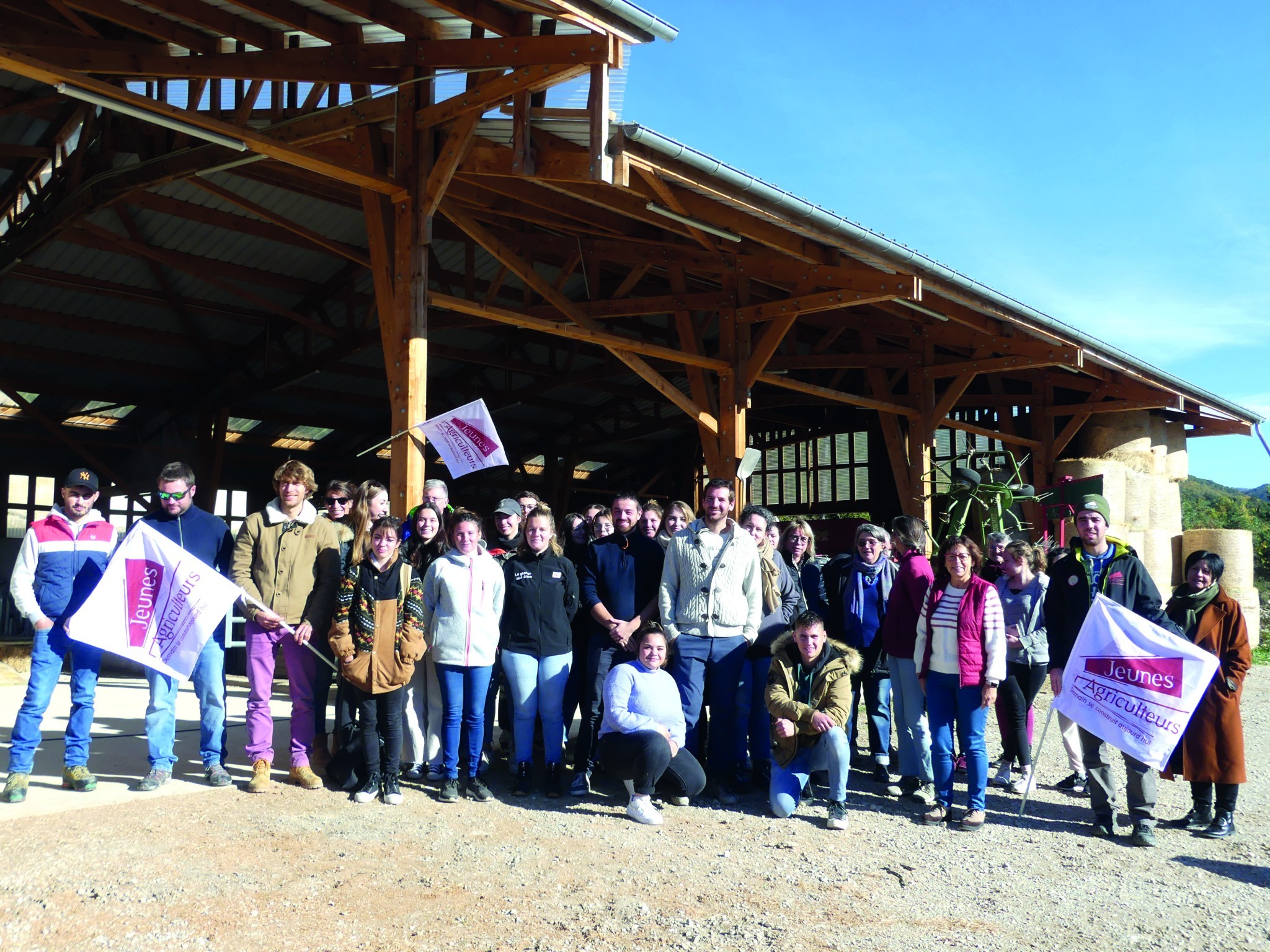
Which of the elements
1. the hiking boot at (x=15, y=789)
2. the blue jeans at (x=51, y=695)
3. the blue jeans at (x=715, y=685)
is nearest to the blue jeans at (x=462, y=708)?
the blue jeans at (x=715, y=685)

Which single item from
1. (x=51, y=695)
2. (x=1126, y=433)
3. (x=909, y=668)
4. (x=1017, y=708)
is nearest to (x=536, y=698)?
(x=909, y=668)

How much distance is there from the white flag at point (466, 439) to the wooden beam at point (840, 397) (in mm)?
4666

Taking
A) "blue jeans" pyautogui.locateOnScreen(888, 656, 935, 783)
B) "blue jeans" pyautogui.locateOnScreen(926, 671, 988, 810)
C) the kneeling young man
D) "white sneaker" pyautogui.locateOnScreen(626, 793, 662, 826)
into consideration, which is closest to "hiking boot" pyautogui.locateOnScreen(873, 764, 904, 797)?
"blue jeans" pyautogui.locateOnScreen(888, 656, 935, 783)

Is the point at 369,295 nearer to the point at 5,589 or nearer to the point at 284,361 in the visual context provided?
the point at 284,361

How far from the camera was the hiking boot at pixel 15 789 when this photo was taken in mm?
4402

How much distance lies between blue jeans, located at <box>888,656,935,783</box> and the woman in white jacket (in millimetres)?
2111

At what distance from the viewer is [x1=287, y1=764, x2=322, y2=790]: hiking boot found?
4855mm

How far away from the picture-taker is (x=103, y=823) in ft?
13.7

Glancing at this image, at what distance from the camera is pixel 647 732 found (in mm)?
4746

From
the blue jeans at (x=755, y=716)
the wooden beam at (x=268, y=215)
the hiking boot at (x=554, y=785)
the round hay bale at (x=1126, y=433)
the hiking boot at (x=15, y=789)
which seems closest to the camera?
the hiking boot at (x=15, y=789)

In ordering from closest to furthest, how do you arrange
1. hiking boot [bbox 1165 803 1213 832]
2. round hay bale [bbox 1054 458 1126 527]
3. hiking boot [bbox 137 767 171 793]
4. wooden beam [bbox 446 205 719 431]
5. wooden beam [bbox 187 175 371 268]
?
hiking boot [bbox 137 767 171 793]
hiking boot [bbox 1165 803 1213 832]
wooden beam [bbox 446 205 719 431]
wooden beam [bbox 187 175 371 268]
round hay bale [bbox 1054 458 1126 527]

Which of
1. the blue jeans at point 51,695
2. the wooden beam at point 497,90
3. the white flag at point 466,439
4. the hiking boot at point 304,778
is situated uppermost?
the wooden beam at point 497,90

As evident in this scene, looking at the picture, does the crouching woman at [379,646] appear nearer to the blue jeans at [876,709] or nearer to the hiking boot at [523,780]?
the hiking boot at [523,780]

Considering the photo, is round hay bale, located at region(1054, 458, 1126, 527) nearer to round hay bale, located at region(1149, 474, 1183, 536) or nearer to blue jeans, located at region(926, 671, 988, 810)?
round hay bale, located at region(1149, 474, 1183, 536)
